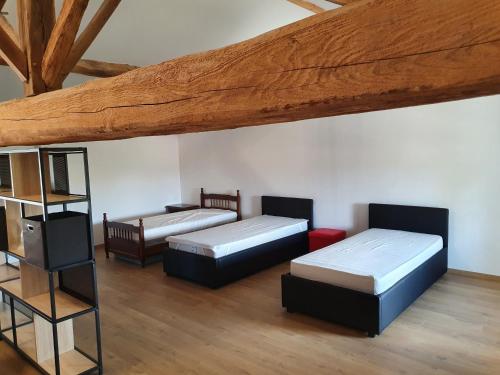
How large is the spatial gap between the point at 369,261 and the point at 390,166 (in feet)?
5.88

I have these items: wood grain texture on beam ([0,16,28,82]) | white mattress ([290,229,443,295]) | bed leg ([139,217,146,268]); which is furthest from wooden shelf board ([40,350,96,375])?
bed leg ([139,217,146,268])

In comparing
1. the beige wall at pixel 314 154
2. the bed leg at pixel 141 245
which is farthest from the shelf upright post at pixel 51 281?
the bed leg at pixel 141 245

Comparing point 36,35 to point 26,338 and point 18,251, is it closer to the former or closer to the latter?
point 18,251

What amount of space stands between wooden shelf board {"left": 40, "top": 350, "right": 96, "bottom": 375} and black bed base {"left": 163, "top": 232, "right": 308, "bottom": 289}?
5.79 ft

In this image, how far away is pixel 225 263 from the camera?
179 inches

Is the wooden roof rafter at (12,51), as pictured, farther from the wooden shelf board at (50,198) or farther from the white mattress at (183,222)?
the white mattress at (183,222)

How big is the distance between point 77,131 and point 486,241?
14.5 ft

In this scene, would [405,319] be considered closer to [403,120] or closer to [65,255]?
[403,120]

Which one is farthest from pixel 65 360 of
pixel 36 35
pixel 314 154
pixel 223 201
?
pixel 223 201

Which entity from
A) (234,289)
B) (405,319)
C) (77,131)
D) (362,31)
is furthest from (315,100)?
(234,289)

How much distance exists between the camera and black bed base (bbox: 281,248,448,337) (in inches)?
128

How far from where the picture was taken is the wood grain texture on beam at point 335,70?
2.57 ft

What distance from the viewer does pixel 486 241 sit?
173 inches

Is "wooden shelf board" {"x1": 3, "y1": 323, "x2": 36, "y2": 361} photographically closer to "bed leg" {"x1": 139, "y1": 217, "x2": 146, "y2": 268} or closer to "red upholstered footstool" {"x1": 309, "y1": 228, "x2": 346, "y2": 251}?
"bed leg" {"x1": 139, "y1": 217, "x2": 146, "y2": 268}
